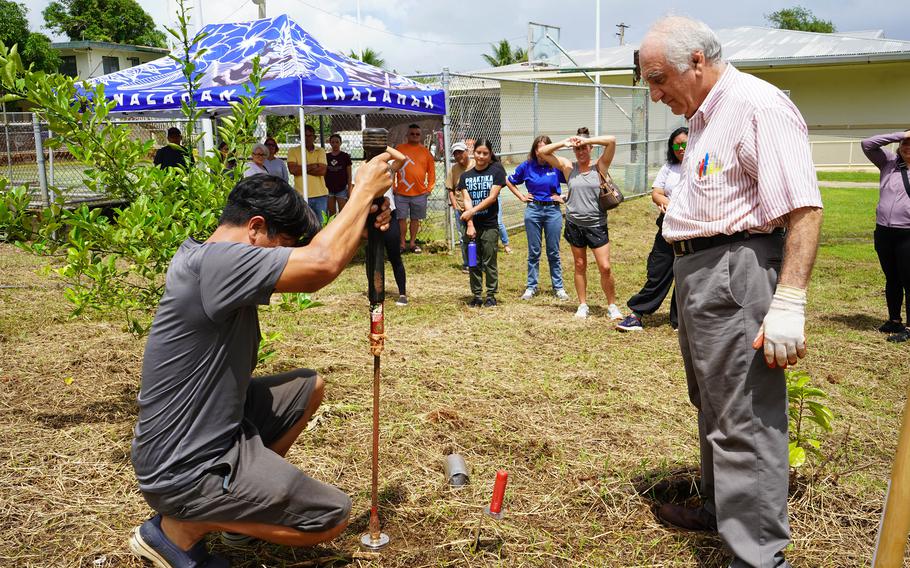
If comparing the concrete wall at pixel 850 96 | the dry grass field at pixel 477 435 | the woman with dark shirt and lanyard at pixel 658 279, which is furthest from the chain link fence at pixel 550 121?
the dry grass field at pixel 477 435

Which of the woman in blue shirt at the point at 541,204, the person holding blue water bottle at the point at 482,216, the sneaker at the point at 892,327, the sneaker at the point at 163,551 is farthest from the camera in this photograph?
the person holding blue water bottle at the point at 482,216

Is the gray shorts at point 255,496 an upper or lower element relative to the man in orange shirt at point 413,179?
lower

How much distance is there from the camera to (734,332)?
272cm

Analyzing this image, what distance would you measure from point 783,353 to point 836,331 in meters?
5.05

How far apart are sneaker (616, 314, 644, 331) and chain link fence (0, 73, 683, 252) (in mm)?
4274

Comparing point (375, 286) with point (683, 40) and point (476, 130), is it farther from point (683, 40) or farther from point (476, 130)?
point (476, 130)

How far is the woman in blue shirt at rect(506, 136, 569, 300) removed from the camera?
8.12 meters

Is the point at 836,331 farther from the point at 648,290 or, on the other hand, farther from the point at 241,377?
the point at 241,377

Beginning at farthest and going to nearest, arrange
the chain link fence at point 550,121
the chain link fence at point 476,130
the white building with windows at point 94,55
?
the white building with windows at point 94,55 < the chain link fence at point 550,121 < the chain link fence at point 476,130

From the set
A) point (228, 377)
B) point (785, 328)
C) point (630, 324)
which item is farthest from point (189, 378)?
point (630, 324)

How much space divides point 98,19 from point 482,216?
46.4 m

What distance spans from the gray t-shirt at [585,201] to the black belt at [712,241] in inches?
169

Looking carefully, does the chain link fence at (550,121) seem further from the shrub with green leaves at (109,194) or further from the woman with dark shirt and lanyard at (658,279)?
the shrub with green leaves at (109,194)

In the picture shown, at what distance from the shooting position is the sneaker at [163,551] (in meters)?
2.88
